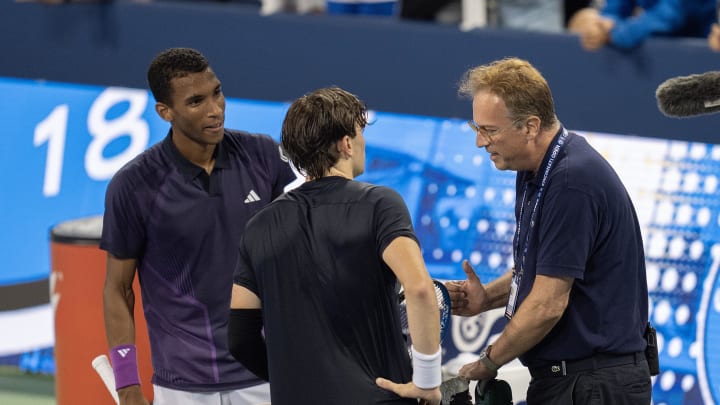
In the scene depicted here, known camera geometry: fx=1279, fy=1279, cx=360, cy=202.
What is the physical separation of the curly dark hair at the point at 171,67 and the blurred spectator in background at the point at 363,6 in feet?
12.6

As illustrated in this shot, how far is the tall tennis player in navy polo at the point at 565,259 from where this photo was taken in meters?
3.55

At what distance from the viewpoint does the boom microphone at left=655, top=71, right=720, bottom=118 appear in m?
2.96

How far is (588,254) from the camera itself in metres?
3.57

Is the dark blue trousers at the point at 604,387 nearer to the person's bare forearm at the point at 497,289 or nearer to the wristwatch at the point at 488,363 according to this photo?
the wristwatch at the point at 488,363

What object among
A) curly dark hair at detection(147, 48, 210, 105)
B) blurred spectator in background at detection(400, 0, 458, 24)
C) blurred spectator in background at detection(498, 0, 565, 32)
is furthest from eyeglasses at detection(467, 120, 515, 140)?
blurred spectator in background at detection(400, 0, 458, 24)

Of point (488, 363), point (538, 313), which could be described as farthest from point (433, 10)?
point (538, 313)

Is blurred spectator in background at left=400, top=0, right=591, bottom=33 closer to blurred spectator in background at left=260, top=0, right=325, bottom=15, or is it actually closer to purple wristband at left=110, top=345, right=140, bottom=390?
blurred spectator in background at left=260, top=0, right=325, bottom=15

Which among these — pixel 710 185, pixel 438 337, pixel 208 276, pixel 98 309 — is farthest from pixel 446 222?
pixel 438 337

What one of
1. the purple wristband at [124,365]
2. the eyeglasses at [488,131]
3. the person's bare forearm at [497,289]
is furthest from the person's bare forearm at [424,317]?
the purple wristband at [124,365]

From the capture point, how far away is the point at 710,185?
5.50 meters

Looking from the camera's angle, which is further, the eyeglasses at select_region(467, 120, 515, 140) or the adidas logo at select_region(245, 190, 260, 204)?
the adidas logo at select_region(245, 190, 260, 204)

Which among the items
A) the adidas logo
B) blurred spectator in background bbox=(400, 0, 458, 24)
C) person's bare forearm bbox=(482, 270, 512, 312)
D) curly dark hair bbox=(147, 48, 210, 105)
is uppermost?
blurred spectator in background bbox=(400, 0, 458, 24)

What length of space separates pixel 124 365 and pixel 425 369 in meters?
1.24

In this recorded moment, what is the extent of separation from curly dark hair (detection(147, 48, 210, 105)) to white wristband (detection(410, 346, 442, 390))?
4.63 feet
